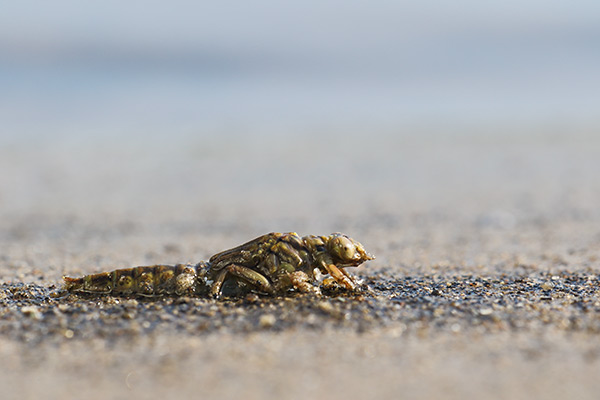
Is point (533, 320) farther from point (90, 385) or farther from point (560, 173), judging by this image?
point (560, 173)

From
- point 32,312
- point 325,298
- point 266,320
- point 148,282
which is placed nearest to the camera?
point 266,320

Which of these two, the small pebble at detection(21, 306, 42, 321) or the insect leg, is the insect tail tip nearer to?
the small pebble at detection(21, 306, 42, 321)

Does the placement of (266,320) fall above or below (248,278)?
below

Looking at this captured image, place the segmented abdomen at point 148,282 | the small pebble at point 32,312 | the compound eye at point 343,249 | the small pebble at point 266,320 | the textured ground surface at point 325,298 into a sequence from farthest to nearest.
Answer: the segmented abdomen at point 148,282
the compound eye at point 343,249
the small pebble at point 32,312
the small pebble at point 266,320
the textured ground surface at point 325,298

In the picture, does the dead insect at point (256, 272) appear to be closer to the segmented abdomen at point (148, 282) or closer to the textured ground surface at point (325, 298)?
the segmented abdomen at point (148, 282)

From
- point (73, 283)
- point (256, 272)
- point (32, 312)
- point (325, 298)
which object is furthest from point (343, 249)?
point (32, 312)

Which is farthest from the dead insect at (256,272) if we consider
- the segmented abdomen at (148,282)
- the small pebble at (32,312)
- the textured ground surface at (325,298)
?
the small pebble at (32,312)

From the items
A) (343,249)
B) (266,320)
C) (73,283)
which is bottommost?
(266,320)

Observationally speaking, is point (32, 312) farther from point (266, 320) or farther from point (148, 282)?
point (266, 320)
